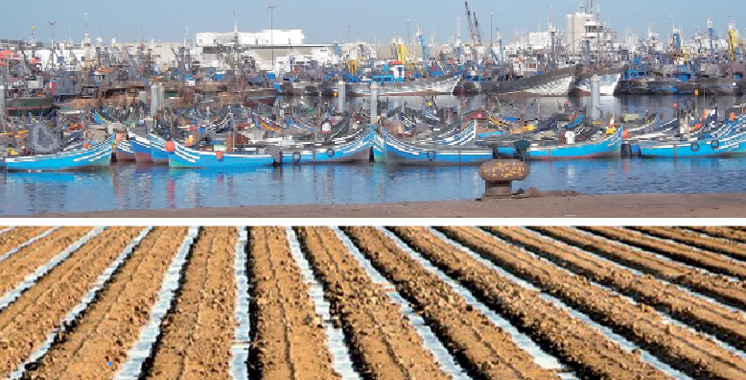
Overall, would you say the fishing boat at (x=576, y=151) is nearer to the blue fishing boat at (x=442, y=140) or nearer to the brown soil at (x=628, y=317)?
the blue fishing boat at (x=442, y=140)

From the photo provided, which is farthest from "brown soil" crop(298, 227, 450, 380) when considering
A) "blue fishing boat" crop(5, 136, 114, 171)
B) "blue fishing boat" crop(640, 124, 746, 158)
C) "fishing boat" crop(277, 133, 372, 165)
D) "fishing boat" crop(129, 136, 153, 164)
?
"fishing boat" crop(129, 136, 153, 164)

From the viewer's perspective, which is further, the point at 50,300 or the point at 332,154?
the point at 332,154

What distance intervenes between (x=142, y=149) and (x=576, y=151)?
691 cm

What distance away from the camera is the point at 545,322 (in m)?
3.70

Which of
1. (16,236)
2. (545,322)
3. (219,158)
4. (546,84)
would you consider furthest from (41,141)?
(546,84)

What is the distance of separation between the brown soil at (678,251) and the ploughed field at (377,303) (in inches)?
0.5

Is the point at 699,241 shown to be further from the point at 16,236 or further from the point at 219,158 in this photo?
the point at 219,158

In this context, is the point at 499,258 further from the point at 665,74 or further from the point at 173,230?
the point at 665,74

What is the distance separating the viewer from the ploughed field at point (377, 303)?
3.28m

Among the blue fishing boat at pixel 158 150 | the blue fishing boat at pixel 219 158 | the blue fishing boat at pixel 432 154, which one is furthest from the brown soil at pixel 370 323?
the blue fishing boat at pixel 158 150

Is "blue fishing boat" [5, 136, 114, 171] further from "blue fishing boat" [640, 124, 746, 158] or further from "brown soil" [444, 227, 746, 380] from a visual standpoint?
"brown soil" [444, 227, 746, 380]

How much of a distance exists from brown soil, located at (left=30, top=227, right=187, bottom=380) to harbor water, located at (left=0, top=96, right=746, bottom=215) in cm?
849

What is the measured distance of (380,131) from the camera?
58.2 ft

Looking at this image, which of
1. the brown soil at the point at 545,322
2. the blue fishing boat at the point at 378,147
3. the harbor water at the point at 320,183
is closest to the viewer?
the brown soil at the point at 545,322
